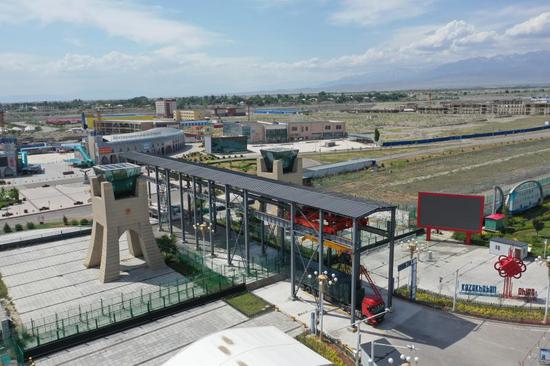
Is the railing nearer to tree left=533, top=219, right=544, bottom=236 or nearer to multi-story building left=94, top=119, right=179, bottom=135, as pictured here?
tree left=533, top=219, right=544, bottom=236

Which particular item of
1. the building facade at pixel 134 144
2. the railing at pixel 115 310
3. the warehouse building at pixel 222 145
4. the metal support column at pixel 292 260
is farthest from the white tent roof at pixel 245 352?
the warehouse building at pixel 222 145

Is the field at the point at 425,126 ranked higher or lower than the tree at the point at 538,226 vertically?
higher

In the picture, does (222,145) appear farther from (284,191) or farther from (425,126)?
(425,126)

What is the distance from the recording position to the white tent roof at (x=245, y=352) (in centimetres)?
1836

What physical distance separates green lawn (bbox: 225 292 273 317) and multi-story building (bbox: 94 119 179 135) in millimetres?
117801

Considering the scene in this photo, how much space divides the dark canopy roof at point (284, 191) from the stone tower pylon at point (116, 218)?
230 inches

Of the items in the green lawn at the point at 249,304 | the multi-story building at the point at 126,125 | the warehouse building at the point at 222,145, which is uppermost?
the multi-story building at the point at 126,125

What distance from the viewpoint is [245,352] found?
1884 centimetres

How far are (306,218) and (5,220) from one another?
4585 cm

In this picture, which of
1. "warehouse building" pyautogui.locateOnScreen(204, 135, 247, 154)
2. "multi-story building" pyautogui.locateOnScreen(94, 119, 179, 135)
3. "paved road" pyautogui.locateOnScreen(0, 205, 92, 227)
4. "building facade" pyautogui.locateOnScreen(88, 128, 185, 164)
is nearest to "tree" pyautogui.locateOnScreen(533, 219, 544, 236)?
"paved road" pyautogui.locateOnScreen(0, 205, 92, 227)

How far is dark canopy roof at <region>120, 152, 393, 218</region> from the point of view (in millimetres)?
27094

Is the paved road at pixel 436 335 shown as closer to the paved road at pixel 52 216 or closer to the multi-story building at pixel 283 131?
the paved road at pixel 52 216

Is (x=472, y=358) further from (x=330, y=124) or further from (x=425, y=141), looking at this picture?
(x=330, y=124)

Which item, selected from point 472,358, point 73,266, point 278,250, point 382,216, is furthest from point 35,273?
point 382,216
